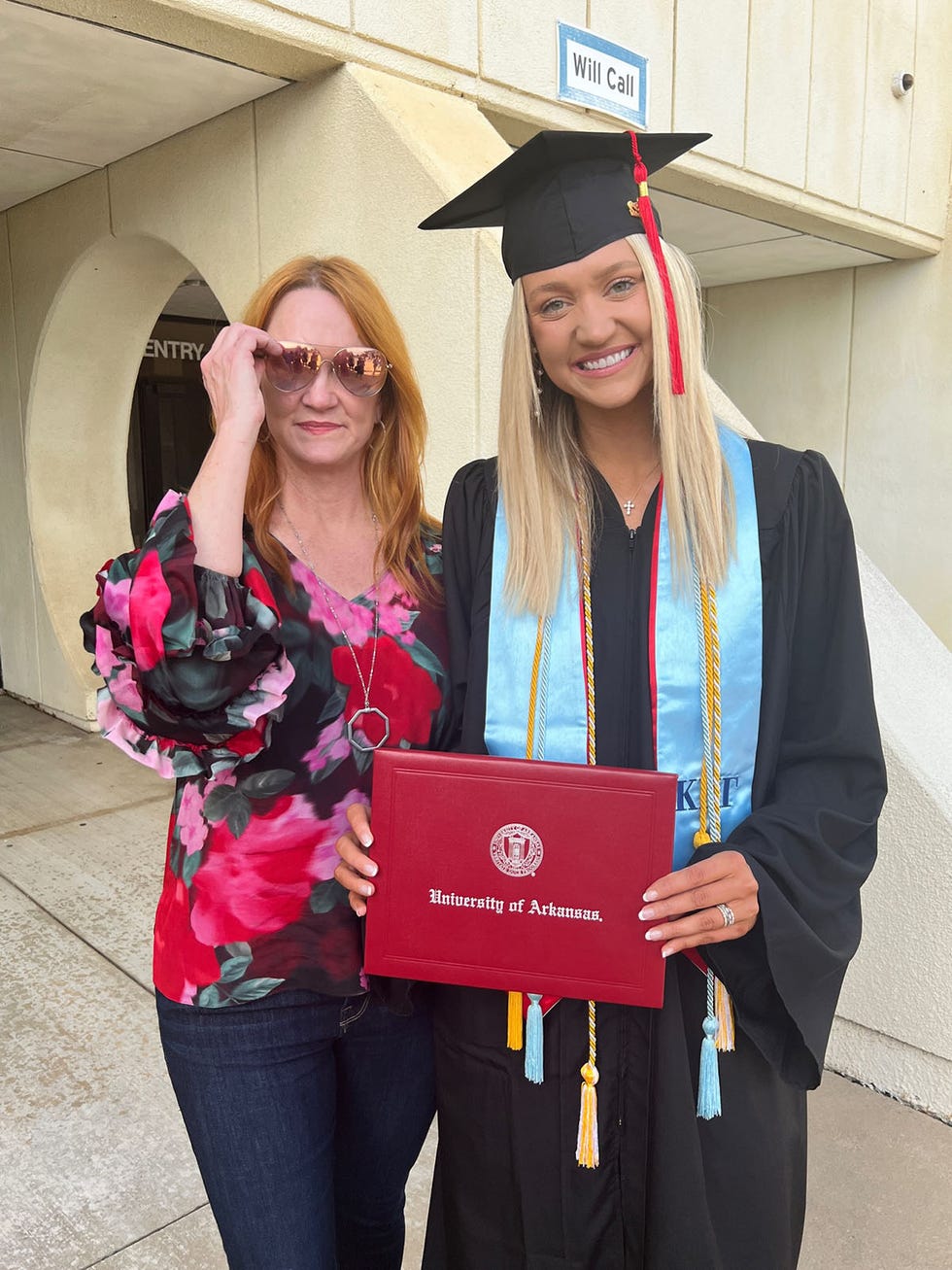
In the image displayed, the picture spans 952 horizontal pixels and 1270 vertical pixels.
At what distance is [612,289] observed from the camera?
140 cm

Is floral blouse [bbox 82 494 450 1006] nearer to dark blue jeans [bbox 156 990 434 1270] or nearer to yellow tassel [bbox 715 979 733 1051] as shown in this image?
dark blue jeans [bbox 156 990 434 1270]

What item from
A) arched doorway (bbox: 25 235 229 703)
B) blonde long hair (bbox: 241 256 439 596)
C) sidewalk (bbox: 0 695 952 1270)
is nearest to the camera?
blonde long hair (bbox: 241 256 439 596)

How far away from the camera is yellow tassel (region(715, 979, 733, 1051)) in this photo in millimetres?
1342

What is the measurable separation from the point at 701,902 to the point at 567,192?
1.01 meters

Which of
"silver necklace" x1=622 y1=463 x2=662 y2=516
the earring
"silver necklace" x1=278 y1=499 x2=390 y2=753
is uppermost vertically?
the earring

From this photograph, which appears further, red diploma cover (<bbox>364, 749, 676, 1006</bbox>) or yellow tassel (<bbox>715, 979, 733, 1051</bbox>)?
yellow tassel (<bbox>715, 979, 733, 1051</bbox>)

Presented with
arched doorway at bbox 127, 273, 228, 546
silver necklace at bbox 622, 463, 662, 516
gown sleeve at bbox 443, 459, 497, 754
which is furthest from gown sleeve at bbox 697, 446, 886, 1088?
arched doorway at bbox 127, 273, 228, 546

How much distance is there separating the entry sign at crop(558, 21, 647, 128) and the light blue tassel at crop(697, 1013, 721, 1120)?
423 centimetres


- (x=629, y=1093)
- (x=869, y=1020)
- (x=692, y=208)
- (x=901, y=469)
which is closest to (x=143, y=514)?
(x=692, y=208)

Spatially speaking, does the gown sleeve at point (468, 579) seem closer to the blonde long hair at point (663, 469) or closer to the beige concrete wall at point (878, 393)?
the blonde long hair at point (663, 469)

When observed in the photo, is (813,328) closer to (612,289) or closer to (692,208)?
(692,208)

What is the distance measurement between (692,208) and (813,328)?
254cm

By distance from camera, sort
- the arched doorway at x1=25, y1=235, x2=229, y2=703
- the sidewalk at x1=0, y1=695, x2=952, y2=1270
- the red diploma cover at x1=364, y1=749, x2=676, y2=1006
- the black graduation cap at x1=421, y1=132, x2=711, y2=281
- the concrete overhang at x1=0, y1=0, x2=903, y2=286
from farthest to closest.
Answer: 1. the arched doorway at x1=25, y1=235, x2=229, y2=703
2. the concrete overhang at x1=0, y1=0, x2=903, y2=286
3. the sidewalk at x1=0, y1=695, x2=952, y2=1270
4. the black graduation cap at x1=421, y1=132, x2=711, y2=281
5. the red diploma cover at x1=364, y1=749, x2=676, y2=1006

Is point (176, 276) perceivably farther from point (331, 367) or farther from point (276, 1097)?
point (276, 1097)
